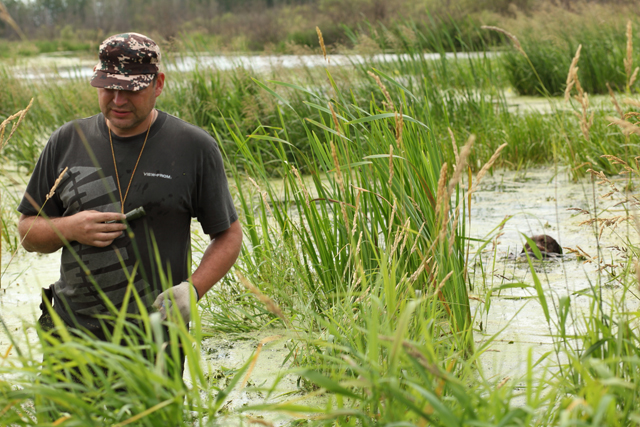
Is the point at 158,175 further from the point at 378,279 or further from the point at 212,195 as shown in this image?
the point at 378,279

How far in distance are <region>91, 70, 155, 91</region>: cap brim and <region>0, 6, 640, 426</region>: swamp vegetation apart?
0.28 metres

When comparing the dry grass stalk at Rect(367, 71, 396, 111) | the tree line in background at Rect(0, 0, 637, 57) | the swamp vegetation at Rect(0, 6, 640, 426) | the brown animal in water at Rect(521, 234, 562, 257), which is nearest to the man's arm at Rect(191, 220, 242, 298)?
the swamp vegetation at Rect(0, 6, 640, 426)

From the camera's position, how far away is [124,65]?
1.88m

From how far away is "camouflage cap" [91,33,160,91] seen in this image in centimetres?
185

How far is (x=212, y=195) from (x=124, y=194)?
277mm

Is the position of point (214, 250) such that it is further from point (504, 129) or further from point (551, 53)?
point (551, 53)

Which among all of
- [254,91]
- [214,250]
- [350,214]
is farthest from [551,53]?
[214,250]

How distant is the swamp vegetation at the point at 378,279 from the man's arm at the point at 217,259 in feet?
0.58

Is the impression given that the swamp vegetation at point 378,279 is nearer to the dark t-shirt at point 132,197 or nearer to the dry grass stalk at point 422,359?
the dry grass stalk at point 422,359

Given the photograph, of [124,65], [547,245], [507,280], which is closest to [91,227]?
[124,65]

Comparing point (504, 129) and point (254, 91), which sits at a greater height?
point (254, 91)

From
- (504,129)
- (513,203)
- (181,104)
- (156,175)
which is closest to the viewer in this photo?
(156,175)

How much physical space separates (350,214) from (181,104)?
12.1ft

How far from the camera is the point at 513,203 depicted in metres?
4.22
